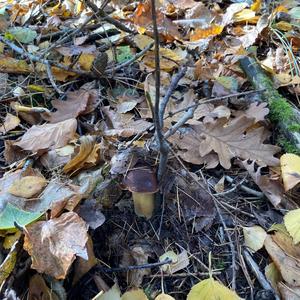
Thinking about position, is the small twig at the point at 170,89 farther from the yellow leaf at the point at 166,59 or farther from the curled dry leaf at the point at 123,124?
the yellow leaf at the point at 166,59

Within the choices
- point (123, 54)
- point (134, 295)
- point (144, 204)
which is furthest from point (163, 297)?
point (123, 54)

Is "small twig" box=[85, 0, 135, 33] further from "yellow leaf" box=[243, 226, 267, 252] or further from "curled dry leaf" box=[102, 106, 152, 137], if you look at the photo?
"yellow leaf" box=[243, 226, 267, 252]

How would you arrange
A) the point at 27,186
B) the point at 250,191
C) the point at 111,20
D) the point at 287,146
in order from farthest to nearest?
the point at 111,20, the point at 287,146, the point at 250,191, the point at 27,186

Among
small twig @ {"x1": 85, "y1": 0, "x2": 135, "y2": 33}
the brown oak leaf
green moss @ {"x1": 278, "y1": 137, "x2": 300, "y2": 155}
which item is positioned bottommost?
green moss @ {"x1": 278, "y1": 137, "x2": 300, "y2": 155}

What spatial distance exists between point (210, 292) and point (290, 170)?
0.51 metres

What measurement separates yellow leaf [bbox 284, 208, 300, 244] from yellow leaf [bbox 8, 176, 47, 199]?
2.53 feet

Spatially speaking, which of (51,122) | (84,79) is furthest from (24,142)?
(84,79)

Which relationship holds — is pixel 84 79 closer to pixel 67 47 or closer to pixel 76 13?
pixel 67 47

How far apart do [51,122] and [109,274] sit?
70cm

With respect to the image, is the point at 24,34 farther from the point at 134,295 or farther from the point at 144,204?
the point at 134,295

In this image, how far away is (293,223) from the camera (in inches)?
46.9

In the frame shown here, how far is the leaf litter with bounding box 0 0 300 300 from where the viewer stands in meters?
1.14

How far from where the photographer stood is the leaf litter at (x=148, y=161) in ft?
3.73

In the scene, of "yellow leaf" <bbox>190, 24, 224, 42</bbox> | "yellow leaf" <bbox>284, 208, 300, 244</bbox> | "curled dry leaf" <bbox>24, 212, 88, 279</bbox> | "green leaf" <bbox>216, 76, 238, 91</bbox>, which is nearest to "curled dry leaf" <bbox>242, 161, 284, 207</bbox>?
"yellow leaf" <bbox>284, 208, 300, 244</bbox>
